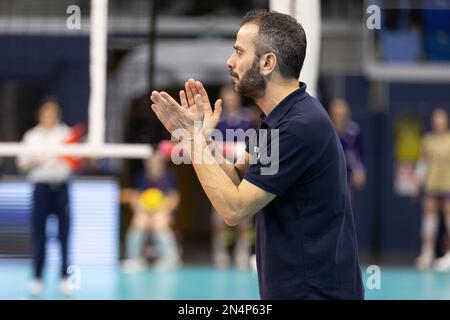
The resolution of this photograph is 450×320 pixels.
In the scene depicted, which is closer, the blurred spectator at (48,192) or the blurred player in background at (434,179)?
the blurred spectator at (48,192)

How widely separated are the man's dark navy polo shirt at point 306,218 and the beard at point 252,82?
0.50 feet

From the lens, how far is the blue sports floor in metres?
9.20

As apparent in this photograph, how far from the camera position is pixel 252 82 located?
341 centimetres

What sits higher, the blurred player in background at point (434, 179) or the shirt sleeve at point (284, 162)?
the blurred player in background at point (434, 179)

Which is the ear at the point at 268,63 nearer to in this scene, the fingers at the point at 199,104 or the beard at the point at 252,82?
the beard at the point at 252,82

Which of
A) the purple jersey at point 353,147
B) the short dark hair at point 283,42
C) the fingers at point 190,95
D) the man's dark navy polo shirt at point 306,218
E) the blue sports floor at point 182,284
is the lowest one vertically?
the blue sports floor at point 182,284

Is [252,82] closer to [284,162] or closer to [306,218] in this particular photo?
[284,162]

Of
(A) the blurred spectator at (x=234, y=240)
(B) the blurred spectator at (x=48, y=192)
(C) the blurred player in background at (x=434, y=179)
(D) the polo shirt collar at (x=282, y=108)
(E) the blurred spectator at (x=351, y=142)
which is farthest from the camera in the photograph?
(C) the blurred player in background at (x=434, y=179)

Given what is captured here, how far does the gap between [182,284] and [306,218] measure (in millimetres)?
7231

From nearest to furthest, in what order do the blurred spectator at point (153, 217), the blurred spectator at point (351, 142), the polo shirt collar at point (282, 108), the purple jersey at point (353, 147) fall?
the polo shirt collar at point (282, 108)
the blurred spectator at point (351, 142)
the purple jersey at point (353, 147)
the blurred spectator at point (153, 217)

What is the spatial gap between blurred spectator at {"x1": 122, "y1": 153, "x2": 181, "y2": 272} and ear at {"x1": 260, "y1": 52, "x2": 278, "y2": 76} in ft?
28.3

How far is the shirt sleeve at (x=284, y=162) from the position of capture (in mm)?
3248

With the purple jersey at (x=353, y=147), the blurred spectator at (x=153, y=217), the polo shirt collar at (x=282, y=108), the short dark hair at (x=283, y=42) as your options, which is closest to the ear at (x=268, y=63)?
the short dark hair at (x=283, y=42)

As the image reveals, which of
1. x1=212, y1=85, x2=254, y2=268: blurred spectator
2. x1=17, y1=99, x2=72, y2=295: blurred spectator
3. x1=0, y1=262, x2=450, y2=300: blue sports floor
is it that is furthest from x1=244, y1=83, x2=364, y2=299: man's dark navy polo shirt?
x1=212, y1=85, x2=254, y2=268: blurred spectator
